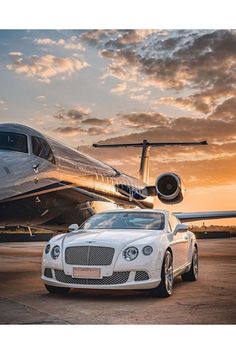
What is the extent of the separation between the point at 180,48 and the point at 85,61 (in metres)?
1.80

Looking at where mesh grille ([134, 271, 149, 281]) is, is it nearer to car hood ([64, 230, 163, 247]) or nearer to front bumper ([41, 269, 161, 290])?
front bumper ([41, 269, 161, 290])

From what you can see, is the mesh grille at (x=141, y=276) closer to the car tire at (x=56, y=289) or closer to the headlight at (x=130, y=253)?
the headlight at (x=130, y=253)

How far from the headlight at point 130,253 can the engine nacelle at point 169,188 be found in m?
8.84

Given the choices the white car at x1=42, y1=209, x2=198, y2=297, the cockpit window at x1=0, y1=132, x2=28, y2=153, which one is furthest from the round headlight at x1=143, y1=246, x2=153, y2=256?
the cockpit window at x1=0, y1=132, x2=28, y2=153

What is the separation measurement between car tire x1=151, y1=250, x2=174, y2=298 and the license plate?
0.82 m

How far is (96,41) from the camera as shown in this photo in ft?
32.4

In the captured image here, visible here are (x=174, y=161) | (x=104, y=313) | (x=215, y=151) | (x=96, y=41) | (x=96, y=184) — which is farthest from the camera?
(x=96, y=184)

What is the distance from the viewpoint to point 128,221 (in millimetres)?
8312

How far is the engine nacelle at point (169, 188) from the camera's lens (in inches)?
623

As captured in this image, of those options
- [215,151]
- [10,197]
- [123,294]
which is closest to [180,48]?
[215,151]

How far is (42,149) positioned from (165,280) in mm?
5026

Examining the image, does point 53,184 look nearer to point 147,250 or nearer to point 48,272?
point 48,272
